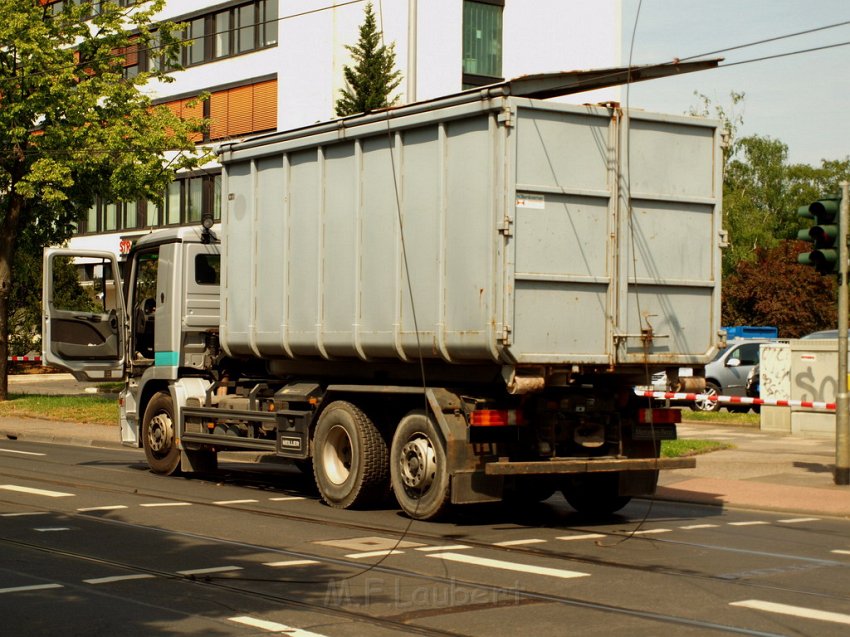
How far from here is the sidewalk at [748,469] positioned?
14.5 m

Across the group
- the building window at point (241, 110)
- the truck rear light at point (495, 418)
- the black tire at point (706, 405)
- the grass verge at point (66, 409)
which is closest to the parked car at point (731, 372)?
the black tire at point (706, 405)

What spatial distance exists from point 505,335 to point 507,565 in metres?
2.30

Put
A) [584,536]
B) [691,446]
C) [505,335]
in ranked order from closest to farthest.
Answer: [505,335], [584,536], [691,446]

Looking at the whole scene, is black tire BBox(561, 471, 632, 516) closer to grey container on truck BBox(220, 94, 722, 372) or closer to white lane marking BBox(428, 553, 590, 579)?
grey container on truck BBox(220, 94, 722, 372)

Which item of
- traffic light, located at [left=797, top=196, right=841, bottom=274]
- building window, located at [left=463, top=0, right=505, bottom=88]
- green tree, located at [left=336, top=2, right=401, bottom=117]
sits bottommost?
traffic light, located at [left=797, top=196, right=841, bottom=274]

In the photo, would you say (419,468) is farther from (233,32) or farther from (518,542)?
(233,32)

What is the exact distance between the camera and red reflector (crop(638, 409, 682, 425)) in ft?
40.8

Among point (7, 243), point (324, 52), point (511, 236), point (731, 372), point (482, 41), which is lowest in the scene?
point (731, 372)

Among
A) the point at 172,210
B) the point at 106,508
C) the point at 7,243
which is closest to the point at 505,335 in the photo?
the point at 106,508

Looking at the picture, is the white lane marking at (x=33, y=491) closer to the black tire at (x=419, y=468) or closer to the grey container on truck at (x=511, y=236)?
the grey container on truck at (x=511, y=236)

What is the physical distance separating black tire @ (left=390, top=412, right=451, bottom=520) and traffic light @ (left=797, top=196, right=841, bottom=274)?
573cm

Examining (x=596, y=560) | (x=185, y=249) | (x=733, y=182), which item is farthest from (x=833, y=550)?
(x=733, y=182)

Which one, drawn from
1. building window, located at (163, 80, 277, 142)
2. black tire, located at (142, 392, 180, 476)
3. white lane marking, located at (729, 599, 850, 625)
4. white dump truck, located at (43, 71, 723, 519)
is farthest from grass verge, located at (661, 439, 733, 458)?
building window, located at (163, 80, 277, 142)

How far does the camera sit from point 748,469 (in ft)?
57.7
